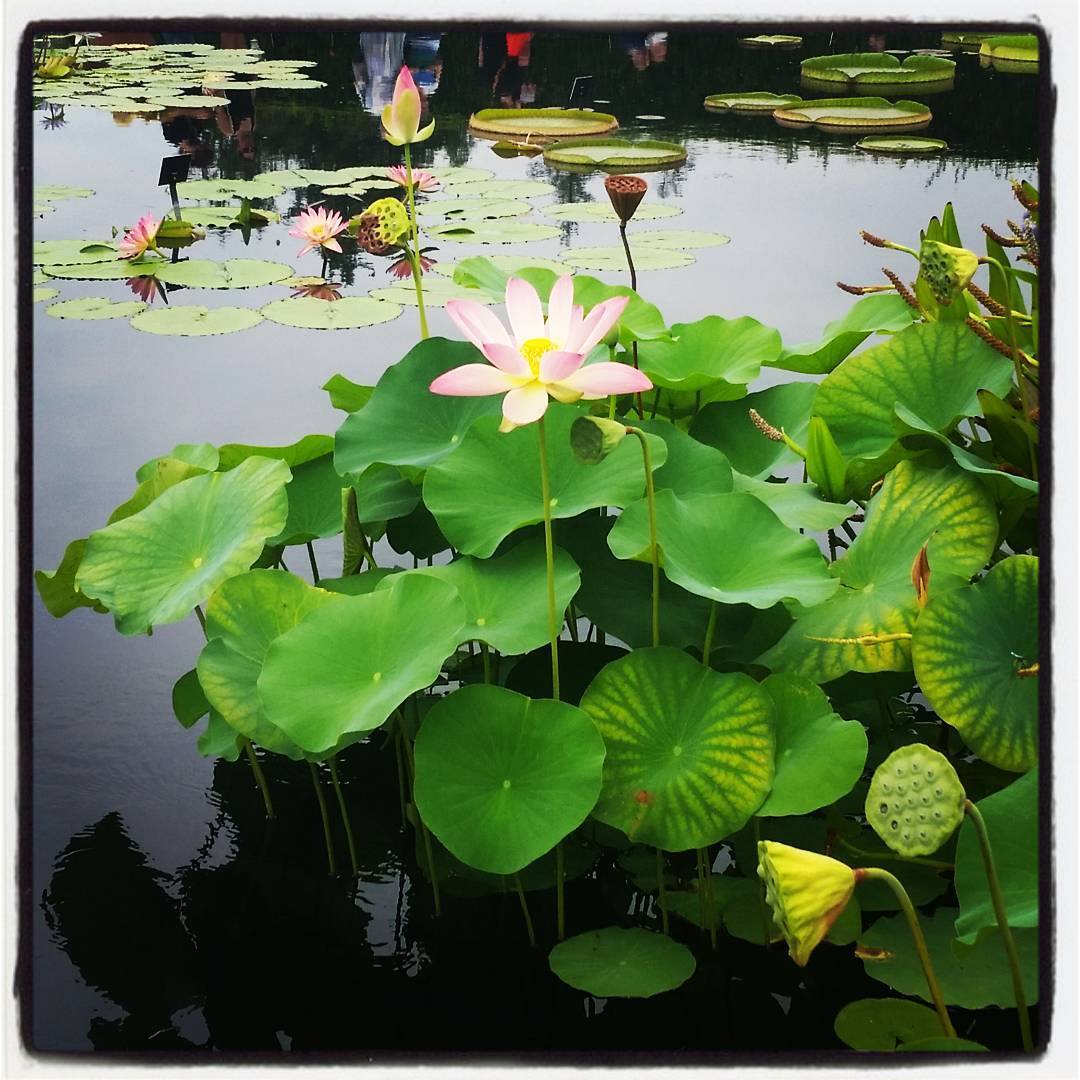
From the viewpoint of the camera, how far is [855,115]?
15.8 feet

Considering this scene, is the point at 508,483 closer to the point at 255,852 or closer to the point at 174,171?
the point at 255,852

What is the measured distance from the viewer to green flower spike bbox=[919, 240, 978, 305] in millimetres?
1050

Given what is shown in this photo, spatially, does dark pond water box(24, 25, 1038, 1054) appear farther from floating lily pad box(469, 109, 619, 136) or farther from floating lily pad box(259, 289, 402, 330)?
floating lily pad box(469, 109, 619, 136)

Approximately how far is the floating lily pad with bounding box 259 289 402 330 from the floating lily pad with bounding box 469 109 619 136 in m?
2.26

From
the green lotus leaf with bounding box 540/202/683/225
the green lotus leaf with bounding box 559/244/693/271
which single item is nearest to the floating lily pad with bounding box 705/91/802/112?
the green lotus leaf with bounding box 540/202/683/225

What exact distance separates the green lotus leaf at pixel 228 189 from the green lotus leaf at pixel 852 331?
8.54ft

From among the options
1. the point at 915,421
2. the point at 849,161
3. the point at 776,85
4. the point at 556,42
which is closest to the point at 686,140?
the point at 849,161

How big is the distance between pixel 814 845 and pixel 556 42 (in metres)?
7.16

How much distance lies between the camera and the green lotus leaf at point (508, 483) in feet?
3.75

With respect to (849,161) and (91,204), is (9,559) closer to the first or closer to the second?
(91,204)

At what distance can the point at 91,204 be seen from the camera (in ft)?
12.1

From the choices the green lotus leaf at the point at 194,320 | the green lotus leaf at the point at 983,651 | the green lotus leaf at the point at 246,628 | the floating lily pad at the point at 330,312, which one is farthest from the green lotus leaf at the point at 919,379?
the green lotus leaf at the point at 194,320

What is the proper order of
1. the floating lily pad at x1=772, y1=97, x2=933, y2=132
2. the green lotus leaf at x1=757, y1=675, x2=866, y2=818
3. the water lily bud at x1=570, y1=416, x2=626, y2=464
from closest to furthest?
the water lily bud at x1=570, y1=416, x2=626, y2=464 → the green lotus leaf at x1=757, y1=675, x2=866, y2=818 → the floating lily pad at x1=772, y1=97, x2=933, y2=132

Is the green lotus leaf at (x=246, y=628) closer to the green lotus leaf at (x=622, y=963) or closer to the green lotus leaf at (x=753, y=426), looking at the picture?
the green lotus leaf at (x=622, y=963)
